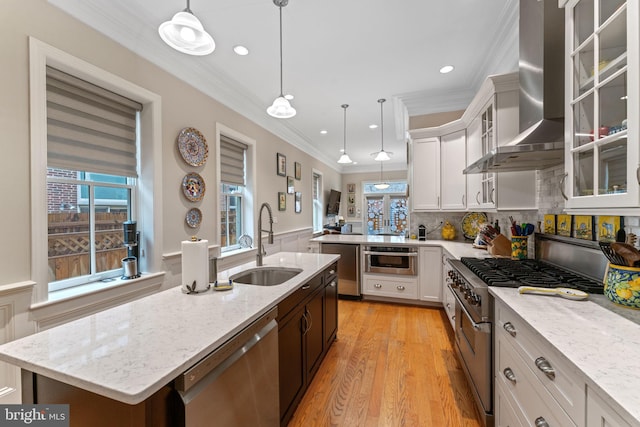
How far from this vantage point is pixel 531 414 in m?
1.08

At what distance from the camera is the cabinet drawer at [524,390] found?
0.93 meters

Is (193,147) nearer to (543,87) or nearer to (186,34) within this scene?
(186,34)

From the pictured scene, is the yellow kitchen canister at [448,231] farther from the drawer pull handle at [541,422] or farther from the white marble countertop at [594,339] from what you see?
the drawer pull handle at [541,422]

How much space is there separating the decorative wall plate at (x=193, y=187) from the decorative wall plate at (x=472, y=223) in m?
3.53

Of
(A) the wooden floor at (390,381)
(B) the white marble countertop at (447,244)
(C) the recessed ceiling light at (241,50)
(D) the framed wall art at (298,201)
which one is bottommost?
(A) the wooden floor at (390,381)

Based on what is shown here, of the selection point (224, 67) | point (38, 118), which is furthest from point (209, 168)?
point (38, 118)

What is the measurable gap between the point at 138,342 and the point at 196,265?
554mm

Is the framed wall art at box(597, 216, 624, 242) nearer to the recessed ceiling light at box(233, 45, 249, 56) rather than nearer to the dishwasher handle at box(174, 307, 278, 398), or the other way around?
the dishwasher handle at box(174, 307, 278, 398)

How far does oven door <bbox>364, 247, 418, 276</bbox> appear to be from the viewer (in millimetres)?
3629

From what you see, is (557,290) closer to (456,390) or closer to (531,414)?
(531,414)

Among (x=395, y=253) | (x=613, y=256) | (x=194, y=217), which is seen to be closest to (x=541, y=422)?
(x=613, y=256)

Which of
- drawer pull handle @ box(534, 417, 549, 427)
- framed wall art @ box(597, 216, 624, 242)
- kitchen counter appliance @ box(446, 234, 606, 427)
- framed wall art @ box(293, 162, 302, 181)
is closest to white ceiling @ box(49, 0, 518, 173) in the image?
framed wall art @ box(293, 162, 302, 181)

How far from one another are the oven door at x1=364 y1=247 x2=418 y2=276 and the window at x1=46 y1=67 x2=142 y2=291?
2911 millimetres

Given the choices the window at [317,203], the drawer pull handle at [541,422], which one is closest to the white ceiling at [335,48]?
the drawer pull handle at [541,422]
